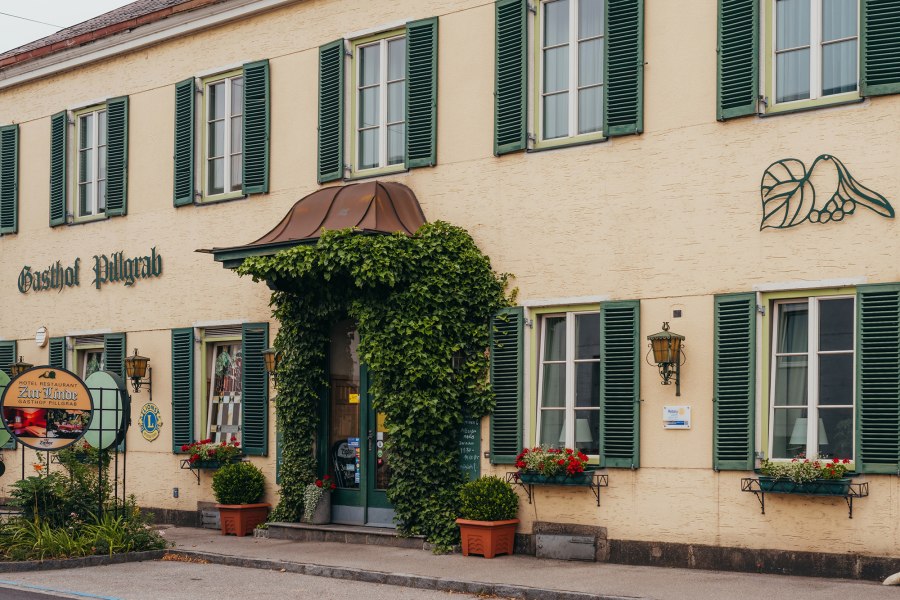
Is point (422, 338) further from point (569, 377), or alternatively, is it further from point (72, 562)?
point (72, 562)

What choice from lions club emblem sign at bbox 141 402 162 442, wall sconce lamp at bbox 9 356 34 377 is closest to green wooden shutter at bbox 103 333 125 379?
lions club emblem sign at bbox 141 402 162 442

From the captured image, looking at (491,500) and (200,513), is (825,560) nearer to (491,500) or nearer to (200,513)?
(491,500)

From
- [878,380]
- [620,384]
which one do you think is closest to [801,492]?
[878,380]

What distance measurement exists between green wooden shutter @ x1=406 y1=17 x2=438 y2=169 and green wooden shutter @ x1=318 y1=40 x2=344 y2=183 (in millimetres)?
1148

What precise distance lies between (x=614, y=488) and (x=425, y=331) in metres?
2.81

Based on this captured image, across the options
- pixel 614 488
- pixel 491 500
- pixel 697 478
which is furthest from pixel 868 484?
pixel 491 500

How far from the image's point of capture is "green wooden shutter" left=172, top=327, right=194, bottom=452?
1839 centimetres

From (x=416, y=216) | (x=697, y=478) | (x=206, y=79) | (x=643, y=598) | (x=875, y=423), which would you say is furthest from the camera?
(x=206, y=79)

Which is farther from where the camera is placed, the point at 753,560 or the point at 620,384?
the point at 620,384

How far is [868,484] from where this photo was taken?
38.5 feet

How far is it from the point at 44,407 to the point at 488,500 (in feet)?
16.7

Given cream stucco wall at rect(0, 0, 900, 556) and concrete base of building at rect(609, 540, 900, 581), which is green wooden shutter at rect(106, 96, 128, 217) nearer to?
cream stucco wall at rect(0, 0, 900, 556)

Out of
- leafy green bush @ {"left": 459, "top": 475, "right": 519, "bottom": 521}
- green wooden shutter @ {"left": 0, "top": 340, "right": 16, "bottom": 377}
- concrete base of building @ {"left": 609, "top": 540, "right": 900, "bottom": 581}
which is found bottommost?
concrete base of building @ {"left": 609, "top": 540, "right": 900, "bottom": 581}

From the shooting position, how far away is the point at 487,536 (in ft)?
45.9
